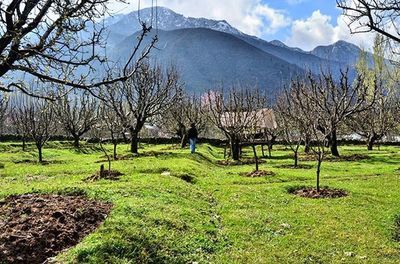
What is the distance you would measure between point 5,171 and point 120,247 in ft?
62.4

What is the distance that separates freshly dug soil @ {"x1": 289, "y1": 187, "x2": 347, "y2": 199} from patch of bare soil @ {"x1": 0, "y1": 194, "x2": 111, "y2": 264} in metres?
8.99

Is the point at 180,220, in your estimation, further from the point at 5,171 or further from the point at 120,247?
the point at 5,171

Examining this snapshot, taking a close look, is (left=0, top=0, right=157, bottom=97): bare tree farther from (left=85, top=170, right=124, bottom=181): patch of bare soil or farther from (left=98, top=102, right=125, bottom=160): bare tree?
(left=98, top=102, right=125, bottom=160): bare tree

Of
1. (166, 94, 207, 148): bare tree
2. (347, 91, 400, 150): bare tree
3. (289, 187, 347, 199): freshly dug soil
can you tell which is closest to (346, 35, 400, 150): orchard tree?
(347, 91, 400, 150): bare tree

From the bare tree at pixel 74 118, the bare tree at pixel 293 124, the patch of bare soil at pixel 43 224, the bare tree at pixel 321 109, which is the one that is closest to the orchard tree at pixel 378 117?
the bare tree at pixel 293 124

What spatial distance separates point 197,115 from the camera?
59562 mm

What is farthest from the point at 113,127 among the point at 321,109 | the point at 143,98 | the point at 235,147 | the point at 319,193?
the point at 319,193

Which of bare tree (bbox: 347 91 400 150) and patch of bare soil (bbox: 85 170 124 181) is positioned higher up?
bare tree (bbox: 347 91 400 150)

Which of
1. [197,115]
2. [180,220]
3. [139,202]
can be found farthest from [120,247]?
[197,115]

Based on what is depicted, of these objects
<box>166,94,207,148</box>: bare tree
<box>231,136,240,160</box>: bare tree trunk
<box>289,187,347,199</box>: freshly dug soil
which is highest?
<box>166,94,207,148</box>: bare tree

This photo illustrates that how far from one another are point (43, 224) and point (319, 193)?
11.9 meters

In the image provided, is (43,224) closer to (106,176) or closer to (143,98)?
(106,176)

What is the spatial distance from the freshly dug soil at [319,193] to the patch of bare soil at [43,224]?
8987mm

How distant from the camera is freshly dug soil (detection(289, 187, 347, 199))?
17.7 meters
